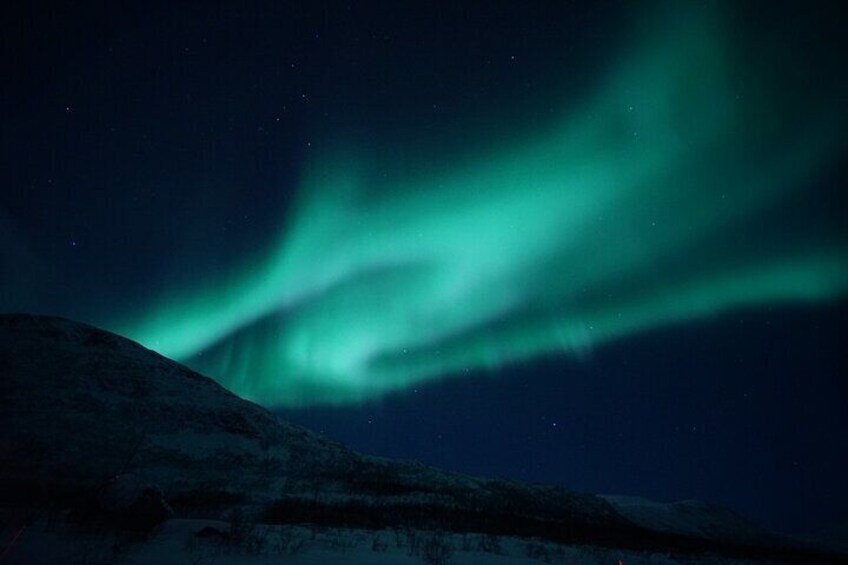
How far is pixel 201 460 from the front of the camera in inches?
2096

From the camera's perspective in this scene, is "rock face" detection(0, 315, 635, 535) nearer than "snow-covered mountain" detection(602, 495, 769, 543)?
Yes

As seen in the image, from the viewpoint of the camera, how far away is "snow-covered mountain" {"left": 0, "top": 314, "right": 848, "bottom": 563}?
4050cm

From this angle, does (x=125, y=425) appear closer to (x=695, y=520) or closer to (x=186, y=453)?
(x=186, y=453)

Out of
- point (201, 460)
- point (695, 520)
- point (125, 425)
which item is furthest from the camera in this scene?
point (695, 520)

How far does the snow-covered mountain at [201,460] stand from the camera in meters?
40.5

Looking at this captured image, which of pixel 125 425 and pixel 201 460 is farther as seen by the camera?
pixel 125 425

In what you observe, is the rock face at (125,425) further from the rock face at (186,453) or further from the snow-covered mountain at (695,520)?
the snow-covered mountain at (695,520)

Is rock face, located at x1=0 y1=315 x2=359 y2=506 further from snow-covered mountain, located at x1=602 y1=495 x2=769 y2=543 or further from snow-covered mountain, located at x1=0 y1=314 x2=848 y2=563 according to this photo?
snow-covered mountain, located at x1=602 y1=495 x2=769 y2=543

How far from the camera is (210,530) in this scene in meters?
11.8

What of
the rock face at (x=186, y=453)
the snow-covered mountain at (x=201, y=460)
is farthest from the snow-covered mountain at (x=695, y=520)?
the rock face at (x=186, y=453)

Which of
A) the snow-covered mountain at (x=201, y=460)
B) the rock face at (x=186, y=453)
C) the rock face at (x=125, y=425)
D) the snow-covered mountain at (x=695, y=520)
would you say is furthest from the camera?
the snow-covered mountain at (x=695, y=520)

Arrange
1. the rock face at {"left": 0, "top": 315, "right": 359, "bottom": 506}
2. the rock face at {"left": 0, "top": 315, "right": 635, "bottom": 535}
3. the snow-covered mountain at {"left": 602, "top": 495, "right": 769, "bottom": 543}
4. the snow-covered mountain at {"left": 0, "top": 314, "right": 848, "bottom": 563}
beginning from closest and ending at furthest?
the snow-covered mountain at {"left": 0, "top": 314, "right": 848, "bottom": 563} → the rock face at {"left": 0, "top": 315, "right": 635, "bottom": 535} → the rock face at {"left": 0, "top": 315, "right": 359, "bottom": 506} → the snow-covered mountain at {"left": 602, "top": 495, "right": 769, "bottom": 543}

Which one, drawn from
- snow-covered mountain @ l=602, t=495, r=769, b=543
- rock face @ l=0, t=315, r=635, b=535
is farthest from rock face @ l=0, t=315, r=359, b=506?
snow-covered mountain @ l=602, t=495, r=769, b=543

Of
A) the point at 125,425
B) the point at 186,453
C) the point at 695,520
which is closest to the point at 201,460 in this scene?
the point at 186,453
